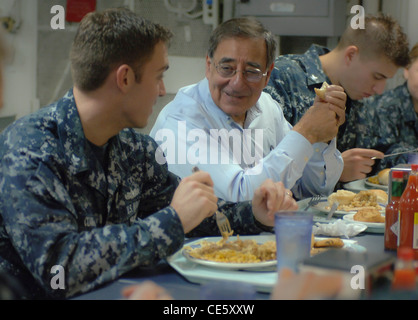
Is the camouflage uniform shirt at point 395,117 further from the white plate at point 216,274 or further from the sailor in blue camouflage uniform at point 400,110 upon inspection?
the white plate at point 216,274

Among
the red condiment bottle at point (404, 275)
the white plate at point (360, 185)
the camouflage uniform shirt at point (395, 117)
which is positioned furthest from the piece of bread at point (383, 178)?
the red condiment bottle at point (404, 275)

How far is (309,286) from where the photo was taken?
32.1 inches

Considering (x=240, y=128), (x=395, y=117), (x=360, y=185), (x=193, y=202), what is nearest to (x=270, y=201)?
(x=193, y=202)

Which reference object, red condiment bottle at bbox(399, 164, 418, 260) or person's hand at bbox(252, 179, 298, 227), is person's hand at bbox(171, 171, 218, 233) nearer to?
person's hand at bbox(252, 179, 298, 227)

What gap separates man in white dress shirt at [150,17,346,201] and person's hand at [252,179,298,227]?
0.91 feet

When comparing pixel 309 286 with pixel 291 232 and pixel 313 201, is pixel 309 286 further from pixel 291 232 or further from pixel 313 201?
pixel 313 201

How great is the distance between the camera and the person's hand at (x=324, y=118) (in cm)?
210

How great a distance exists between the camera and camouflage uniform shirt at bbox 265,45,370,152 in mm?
2795

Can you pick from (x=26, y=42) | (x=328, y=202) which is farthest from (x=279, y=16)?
(x=328, y=202)

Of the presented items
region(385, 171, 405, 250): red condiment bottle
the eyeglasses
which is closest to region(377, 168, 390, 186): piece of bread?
the eyeglasses
